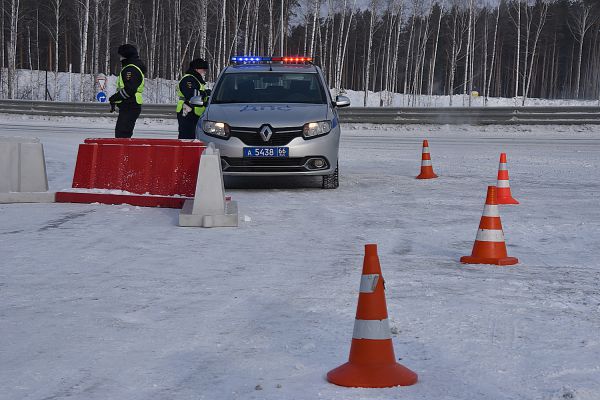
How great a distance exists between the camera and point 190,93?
47.0ft

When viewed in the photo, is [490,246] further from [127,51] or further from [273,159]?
[127,51]

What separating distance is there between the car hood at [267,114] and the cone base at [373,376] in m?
7.81

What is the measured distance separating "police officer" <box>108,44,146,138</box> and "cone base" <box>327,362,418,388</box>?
9.56 m

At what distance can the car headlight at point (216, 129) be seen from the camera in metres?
11.6

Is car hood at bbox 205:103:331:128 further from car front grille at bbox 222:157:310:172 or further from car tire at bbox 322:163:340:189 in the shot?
car tire at bbox 322:163:340:189

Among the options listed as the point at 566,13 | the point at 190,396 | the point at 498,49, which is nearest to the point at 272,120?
the point at 190,396

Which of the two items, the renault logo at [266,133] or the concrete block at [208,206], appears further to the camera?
the renault logo at [266,133]

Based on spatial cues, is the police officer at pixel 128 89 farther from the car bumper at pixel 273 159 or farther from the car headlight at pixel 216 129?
the car bumper at pixel 273 159

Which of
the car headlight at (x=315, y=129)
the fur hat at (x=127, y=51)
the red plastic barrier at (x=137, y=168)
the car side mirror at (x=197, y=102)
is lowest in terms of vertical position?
the red plastic barrier at (x=137, y=168)

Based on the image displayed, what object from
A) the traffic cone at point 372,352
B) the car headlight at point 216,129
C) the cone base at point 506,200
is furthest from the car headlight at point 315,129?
the traffic cone at point 372,352

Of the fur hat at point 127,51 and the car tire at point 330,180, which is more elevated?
the fur hat at point 127,51

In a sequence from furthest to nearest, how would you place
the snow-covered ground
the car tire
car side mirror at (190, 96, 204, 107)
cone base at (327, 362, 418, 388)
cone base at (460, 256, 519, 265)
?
car side mirror at (190, 96, 204, 107) < the car tire < cone base at (460, 256, 519, 265) < the snow-covered ground < cone base at (327, 362, 418, 388)

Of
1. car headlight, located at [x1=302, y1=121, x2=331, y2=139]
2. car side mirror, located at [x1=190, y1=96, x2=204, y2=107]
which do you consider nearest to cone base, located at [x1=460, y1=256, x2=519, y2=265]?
car headlight, located at [x1=302, y1=121, x2=331, y2=139]

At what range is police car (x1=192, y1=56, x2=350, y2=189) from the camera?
11.5m
